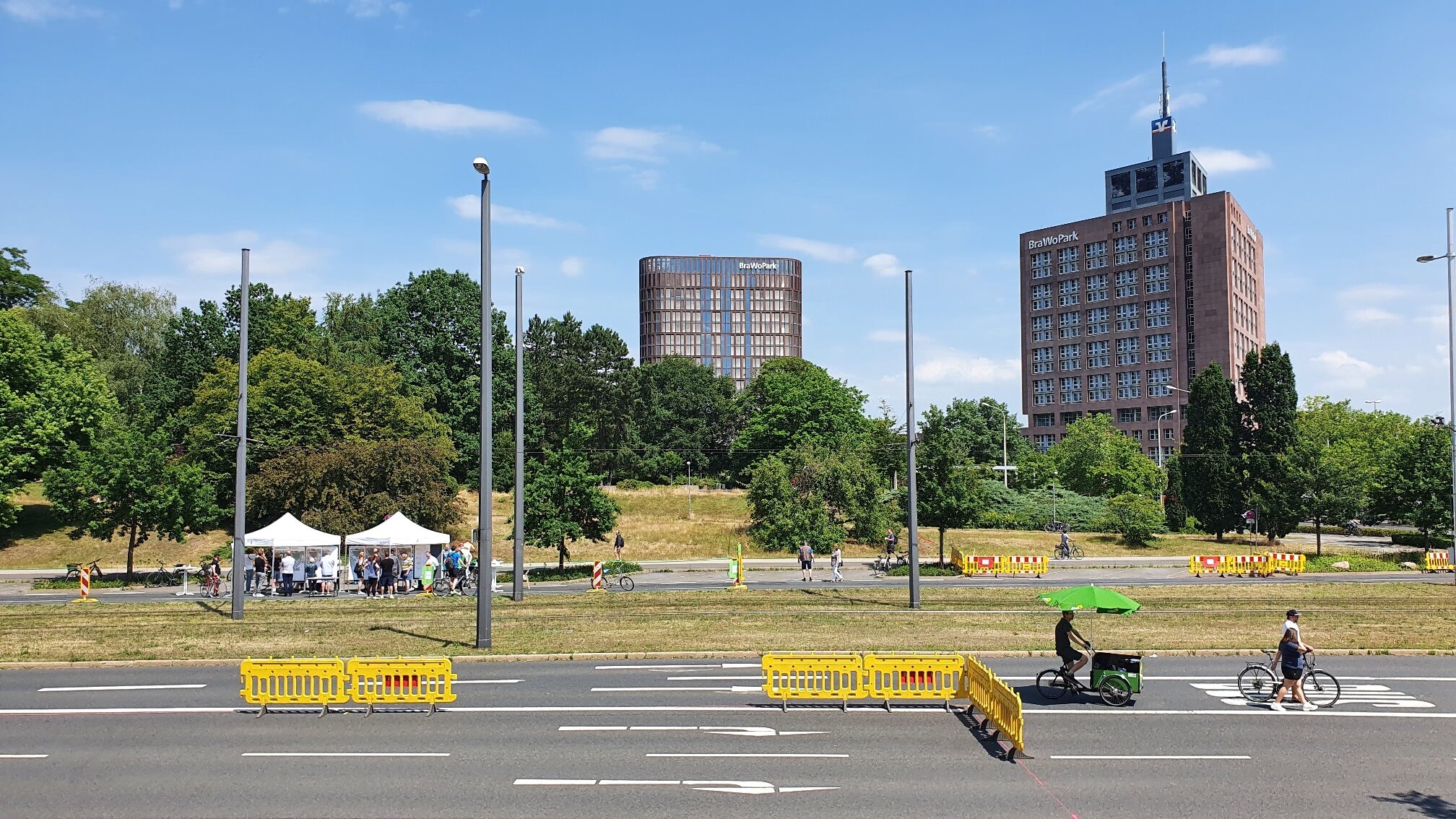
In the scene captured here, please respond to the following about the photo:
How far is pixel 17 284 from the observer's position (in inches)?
3017

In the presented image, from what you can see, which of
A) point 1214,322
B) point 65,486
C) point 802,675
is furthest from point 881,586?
point 1214,322

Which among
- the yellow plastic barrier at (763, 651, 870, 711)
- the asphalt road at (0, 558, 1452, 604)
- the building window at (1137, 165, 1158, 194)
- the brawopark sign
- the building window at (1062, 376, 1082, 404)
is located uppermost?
the building window at (1137, 165, 1158, 194)

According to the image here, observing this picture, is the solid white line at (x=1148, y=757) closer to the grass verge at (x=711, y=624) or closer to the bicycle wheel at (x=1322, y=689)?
the bicycle wheel at (x=1322, y=689)

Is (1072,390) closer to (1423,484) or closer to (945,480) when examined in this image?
(1423,484)

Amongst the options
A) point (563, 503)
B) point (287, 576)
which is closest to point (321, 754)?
point (287, 576)

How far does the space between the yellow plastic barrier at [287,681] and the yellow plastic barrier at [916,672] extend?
Result: 9.36 meters

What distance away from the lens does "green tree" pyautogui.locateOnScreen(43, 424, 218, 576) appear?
142 feet

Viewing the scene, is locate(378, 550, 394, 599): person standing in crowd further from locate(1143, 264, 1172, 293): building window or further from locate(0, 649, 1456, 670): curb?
locate(1143, 264, 1172, 293): building window

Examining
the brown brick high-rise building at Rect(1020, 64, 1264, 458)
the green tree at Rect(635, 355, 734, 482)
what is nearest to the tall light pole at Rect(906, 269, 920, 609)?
the green tree at Rect(635, 355, 734, 482)

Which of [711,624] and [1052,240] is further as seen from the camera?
[1052,240]

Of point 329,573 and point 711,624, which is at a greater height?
point 329,573

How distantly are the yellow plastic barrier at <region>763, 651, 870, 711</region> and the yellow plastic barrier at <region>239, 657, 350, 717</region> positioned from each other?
7508mm

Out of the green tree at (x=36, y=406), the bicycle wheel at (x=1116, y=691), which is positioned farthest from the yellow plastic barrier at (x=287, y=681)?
the green tree at (x=36, y=406)

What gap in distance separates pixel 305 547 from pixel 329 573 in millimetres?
1332
